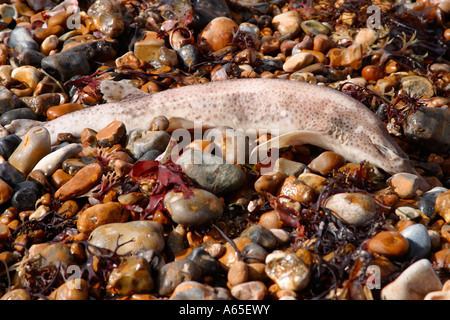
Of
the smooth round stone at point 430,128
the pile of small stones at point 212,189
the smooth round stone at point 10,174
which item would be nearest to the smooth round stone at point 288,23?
the pile of small stones at point 212,189

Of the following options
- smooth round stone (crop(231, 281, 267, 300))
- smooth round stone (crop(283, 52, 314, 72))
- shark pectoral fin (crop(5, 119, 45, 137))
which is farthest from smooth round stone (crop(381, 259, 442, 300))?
shark pectoral fin (crop(5, 119, 45, 137))

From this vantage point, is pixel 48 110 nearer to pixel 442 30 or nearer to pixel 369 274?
pixel 369 274

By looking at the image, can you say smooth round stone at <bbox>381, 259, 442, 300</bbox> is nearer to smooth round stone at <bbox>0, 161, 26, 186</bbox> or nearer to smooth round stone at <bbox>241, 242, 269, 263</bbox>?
smooth round stone at <bbox>241, 242, 269, 263</bbox>

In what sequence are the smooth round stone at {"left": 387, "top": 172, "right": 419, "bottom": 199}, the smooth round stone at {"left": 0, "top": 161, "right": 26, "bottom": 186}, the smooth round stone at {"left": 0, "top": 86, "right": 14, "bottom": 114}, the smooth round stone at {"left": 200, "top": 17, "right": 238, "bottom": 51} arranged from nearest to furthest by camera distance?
1. the smooth round stone at {"left": 387, "top": 172, "right": 419, "bottom": 199}
2. the smooth round stone at {"left": 0, "top": 161, "right": 26, "bottom": 186}
3. the smooth round stone at {"left": 0, "top": 86, "right": 14, "bottom": 114}
4. the smooth round stone at {"left": 200, "top": 17, "right": 238, "bottom": 51}

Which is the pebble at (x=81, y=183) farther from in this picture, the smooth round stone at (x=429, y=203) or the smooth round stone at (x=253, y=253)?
the smooth round stone at (x=429, y=203)

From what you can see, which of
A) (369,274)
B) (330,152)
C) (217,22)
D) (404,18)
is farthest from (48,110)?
(404,18)

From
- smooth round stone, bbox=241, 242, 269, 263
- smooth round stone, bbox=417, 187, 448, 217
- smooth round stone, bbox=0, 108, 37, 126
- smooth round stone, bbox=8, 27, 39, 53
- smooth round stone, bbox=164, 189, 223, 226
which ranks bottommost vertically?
smooth round stone, bbox=417, 187, 448, 217

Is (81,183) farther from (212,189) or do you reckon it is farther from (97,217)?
(212,189)
